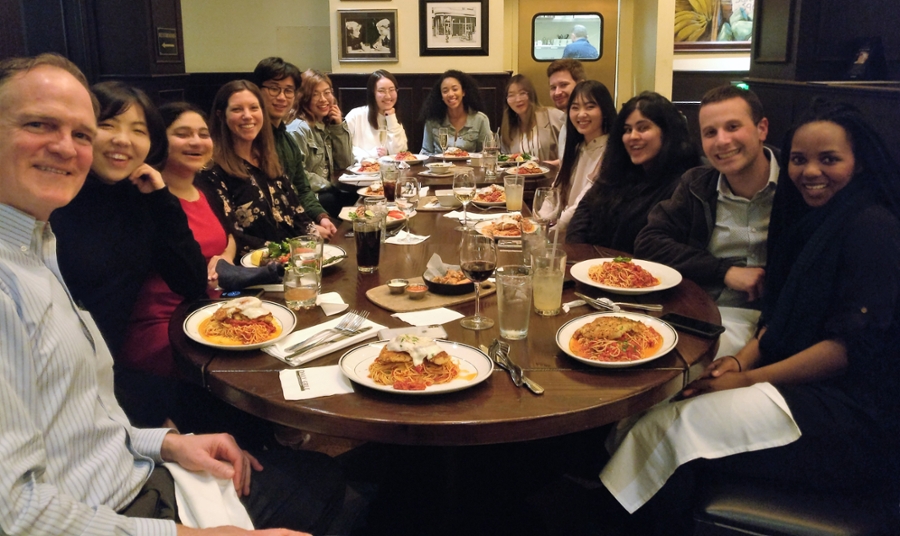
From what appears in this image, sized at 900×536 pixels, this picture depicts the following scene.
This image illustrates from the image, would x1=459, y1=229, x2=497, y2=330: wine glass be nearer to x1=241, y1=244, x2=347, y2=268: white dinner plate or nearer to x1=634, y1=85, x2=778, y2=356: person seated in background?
x1=241, y1=244, x2=347, y2=268: white dinner plate

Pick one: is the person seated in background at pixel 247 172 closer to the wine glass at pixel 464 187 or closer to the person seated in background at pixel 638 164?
the wine glass at pixel 464 187

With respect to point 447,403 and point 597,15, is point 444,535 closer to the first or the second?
point 447,403

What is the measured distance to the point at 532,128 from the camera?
5.34 m

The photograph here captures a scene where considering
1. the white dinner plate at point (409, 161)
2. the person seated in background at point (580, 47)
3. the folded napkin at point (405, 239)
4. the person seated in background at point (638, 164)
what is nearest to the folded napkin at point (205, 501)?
the folded napkin at point (405, 239)

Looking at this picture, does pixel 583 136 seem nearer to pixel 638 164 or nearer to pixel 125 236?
pixel 638 164

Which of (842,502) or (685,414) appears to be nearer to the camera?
(842,502)

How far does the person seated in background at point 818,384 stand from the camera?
1478 mm

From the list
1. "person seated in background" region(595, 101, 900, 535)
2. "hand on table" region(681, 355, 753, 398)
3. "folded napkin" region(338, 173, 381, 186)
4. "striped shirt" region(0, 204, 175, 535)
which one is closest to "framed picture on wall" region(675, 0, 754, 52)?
"folded napkin" region(338, 173, 381, 186)

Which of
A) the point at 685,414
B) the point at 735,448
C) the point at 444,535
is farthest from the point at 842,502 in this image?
the point at 444,535

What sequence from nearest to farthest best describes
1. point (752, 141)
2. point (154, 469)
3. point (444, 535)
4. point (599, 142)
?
point (154, 469), point (444, 535), point (752, 141), point (599, 142)

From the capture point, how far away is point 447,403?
1.19 m

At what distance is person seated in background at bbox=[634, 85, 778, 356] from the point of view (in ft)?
6.61

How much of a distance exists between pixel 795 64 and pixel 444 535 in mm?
3489

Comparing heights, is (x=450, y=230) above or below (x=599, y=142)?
below
